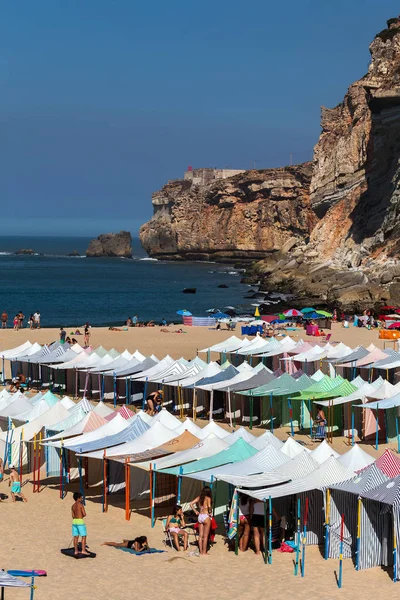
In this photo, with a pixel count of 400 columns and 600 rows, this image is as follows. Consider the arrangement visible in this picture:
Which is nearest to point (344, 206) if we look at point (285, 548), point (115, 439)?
point (115, 439)

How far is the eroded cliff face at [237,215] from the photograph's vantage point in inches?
5054

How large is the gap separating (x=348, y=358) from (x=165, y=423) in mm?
10589

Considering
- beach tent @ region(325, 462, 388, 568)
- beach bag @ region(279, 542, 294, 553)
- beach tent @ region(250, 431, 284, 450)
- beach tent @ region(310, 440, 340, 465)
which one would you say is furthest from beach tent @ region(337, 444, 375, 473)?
beach bag @ region(279, 542, 294, 553)

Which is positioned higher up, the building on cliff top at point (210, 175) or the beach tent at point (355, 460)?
the building on cliff top at point (210, 175)

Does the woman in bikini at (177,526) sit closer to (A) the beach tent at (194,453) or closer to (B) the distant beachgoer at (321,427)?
(A) the beach tent at (194,453)

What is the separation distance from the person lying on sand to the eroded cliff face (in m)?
109

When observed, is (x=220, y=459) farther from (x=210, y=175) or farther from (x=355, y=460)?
(x=210, y=175)

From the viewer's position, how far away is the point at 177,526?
15773 millimetres

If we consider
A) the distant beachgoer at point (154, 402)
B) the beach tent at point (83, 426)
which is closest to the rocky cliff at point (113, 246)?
the distant beachgoer at point (154, 402)

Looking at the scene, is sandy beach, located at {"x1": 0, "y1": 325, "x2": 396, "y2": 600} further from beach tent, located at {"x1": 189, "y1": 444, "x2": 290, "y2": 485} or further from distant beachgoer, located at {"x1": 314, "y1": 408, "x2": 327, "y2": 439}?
distant beachgoer, located at {"x1": 314, "y1": 408, "x2": 327, "y2": 439}

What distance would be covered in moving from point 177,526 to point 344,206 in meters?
68.2

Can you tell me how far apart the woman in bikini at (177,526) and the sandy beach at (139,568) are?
0.73ft

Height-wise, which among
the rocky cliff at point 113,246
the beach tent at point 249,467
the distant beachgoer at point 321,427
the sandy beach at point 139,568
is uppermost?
the rocky cliff at point 113,246

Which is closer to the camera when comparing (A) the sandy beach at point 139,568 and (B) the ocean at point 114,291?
(A) the sandy beach at point 139,568
